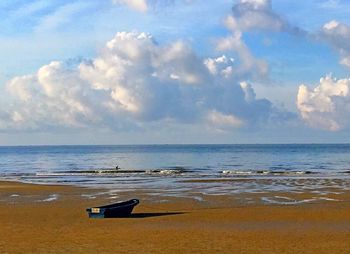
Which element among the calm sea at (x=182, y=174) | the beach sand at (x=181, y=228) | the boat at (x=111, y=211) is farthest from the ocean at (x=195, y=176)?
the boat at (x=111, y=211)

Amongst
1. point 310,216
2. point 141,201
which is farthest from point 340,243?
point 141,201

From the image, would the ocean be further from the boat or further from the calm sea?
the boat

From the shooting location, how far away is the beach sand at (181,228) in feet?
59.9

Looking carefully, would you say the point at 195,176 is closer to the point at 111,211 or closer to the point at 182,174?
the point at 182,174

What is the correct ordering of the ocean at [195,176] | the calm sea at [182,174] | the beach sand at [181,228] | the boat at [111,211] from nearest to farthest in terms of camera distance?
the beach sand at [181,228] → the boat at [111,211] → the ocean at [195,176] → the calm sea at [182,174]

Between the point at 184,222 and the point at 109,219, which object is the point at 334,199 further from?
the point at 109,219

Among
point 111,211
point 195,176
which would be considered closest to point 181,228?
point 111,211

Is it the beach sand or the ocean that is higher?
the ocean

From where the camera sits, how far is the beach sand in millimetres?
18250

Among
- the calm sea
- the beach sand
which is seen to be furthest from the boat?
the calm sea

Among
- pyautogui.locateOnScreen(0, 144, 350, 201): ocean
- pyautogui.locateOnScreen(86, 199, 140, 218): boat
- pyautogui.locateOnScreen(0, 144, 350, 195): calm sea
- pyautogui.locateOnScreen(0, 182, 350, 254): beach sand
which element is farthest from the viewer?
pyautogui.locateOnScreen(0, 144, 350, 195): calm sea

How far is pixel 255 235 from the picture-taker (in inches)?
811

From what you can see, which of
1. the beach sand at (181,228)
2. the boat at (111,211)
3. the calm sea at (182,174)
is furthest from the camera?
the calm sea at (182,174)

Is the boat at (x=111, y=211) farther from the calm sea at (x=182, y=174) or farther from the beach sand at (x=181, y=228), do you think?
the calm sea at (x=182, y=174)
